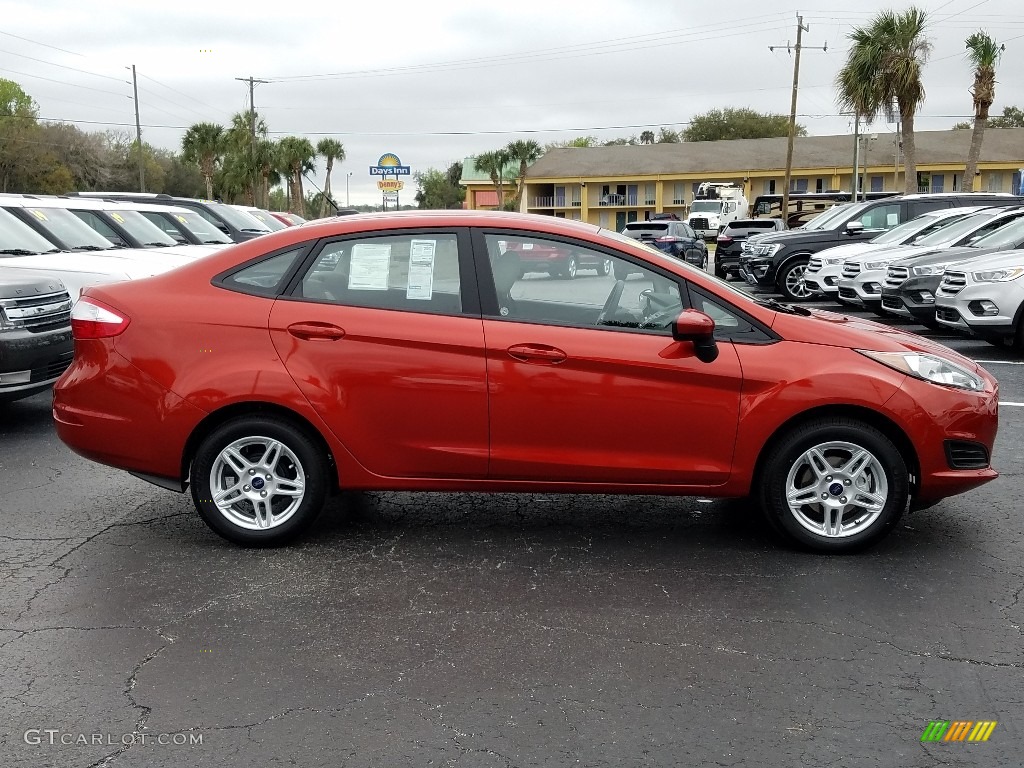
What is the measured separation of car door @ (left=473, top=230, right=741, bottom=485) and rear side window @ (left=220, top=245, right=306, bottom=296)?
3.09 feet

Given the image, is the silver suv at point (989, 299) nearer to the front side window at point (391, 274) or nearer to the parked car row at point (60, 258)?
the parked car row at point (60, 258)

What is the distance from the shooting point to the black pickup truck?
7.80 m

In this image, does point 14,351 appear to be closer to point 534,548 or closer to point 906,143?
point 534,548

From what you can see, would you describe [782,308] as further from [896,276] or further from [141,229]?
[141,229]

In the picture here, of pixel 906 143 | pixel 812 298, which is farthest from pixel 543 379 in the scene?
pixel 906 143

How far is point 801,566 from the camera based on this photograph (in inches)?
197

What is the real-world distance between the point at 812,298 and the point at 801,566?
52.1 ft

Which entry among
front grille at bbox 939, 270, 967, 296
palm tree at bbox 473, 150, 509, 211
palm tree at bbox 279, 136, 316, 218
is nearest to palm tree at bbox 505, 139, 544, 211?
palm tree at bbox 473, 150, 509, 211

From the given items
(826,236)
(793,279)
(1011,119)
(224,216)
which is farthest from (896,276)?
(1011,119)

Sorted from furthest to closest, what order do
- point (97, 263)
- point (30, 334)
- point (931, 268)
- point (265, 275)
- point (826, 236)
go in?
point (826, 236) < point (931, 268) < point (97, 263) < point (30, 334) < point (265, 275)

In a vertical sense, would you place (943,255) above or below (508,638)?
above

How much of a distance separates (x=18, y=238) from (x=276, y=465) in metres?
6.87

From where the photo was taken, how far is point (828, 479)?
509 cm

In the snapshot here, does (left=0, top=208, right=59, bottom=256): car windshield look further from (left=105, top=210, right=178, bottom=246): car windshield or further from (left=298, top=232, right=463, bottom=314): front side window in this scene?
(left=298, top=232, right=463, bottom=314): front side window
